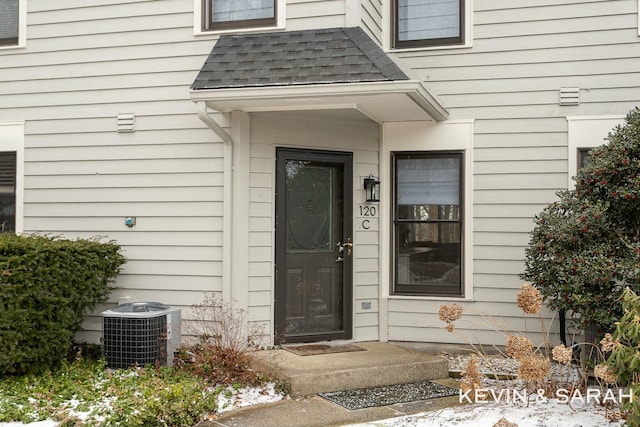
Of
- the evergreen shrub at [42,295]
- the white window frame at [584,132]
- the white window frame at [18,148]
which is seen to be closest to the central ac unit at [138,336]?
the evergreen shrub at [42,295]

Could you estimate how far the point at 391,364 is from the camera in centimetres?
561

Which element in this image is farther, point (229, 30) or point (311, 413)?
point (229, 30)

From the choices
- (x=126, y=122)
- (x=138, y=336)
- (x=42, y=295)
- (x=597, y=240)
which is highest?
(x=126, y=122)

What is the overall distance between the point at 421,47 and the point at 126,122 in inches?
126

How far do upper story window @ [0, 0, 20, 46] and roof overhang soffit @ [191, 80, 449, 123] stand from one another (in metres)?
2.78

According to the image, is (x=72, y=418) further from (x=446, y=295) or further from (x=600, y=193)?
(x=600, y=193)

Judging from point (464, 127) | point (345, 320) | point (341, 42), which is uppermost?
point (341, 42)

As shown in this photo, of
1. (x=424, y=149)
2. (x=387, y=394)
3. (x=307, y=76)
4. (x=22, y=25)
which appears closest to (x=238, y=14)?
(x=307, y=76)

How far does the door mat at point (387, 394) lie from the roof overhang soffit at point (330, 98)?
2.47 meters

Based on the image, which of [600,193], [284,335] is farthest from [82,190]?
[600,193]

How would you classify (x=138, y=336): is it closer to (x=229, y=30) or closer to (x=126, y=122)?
(x=126, y=122)

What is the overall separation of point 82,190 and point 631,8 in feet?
19.2

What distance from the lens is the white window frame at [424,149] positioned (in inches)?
260

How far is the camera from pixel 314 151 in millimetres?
6469
